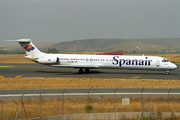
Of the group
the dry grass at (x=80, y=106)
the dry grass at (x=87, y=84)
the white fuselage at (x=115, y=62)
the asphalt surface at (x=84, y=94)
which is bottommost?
the dry grass at (x=80, y=106)

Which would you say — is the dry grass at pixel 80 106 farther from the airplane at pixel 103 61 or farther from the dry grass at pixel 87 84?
the airplane at pixel 103 61

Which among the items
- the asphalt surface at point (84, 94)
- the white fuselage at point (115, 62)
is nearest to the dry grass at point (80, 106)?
the asphalt surface at point (84, 94)

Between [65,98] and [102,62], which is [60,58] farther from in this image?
[65,98]

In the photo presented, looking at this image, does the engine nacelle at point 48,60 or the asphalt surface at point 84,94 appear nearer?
the asphalt surface at point 84,94

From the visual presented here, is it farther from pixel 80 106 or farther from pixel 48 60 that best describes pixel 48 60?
pixel 80 106

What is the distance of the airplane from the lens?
38312mm

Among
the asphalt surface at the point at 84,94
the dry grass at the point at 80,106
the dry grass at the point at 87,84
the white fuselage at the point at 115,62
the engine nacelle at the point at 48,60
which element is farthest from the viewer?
the engine nacelle at the point at 48,60

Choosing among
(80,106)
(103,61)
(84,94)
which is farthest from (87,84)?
(103,61)

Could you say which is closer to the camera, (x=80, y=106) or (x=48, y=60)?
(x=80, y=106)

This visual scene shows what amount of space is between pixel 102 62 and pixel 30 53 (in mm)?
14178

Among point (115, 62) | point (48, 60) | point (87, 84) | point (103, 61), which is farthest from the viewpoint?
point (48, 60)

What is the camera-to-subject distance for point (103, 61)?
39.7 m

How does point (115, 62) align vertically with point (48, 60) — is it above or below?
below

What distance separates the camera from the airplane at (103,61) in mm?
38312
